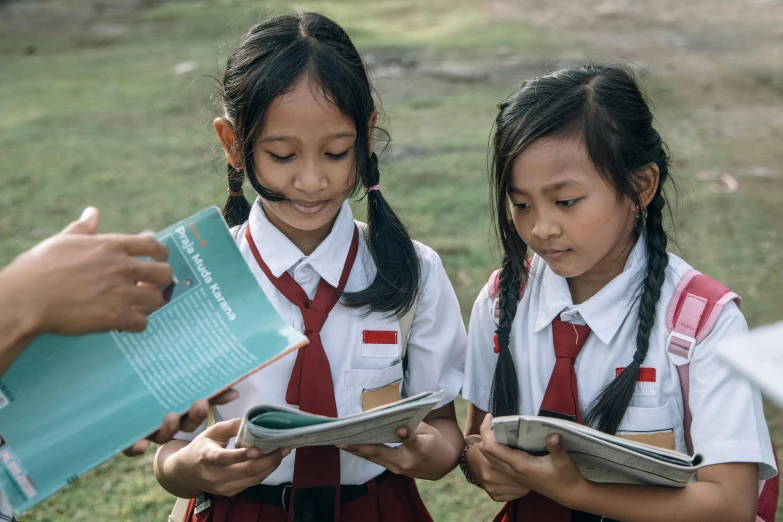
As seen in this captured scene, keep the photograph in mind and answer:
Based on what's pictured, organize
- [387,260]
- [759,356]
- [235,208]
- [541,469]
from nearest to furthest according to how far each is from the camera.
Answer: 1. [759,356]
2. [541,469]
3. [387,260]
4. [235,208]

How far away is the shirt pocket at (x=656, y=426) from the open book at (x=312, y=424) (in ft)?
1.59

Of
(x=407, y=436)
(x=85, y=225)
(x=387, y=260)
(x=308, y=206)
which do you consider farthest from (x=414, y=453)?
(x=85, y=225)

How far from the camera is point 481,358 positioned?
2.06 m

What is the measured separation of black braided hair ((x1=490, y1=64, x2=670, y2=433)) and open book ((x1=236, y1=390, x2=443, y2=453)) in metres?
0.45

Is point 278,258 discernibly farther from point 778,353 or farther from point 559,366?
point 778,353

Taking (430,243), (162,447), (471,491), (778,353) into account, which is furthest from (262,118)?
(430,243)

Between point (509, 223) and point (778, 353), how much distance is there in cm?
119

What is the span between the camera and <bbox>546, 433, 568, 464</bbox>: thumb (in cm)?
161

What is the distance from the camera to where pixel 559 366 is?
1912 mm

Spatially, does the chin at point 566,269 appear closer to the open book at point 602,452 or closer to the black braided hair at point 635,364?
the black braided hair at point 635,364

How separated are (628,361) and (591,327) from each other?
10cm

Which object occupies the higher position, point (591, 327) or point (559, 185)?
point (559, 185)

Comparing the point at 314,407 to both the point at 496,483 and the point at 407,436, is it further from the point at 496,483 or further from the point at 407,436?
the point at 496,483

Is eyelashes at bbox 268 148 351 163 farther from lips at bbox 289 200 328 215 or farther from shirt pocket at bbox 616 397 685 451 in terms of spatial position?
shirt pocket at bbox 616 397 685 451
